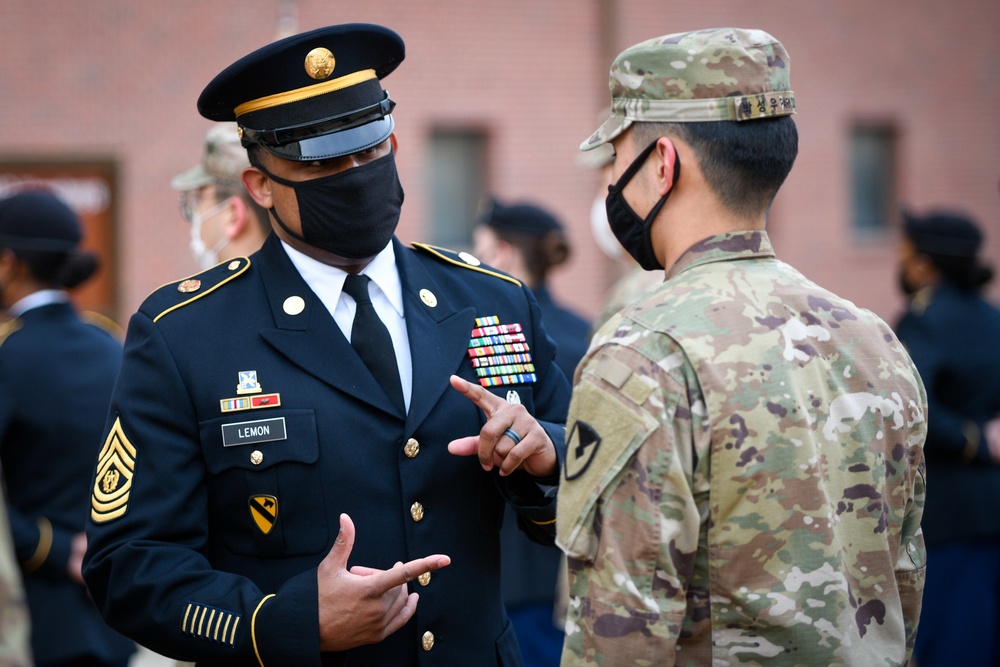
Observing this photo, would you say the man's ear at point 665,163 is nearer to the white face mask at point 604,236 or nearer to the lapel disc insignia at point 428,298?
the lapel disc insignia at point 428,298

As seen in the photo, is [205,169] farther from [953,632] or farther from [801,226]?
[801,226]

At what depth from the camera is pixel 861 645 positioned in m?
1.92

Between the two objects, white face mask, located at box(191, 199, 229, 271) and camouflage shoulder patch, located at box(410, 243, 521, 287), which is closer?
camouflage shoulder patch, located at box(410, 243, 521, 287)

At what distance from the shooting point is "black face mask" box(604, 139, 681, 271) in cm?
200

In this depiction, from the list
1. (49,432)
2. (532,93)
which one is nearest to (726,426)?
(49,432)

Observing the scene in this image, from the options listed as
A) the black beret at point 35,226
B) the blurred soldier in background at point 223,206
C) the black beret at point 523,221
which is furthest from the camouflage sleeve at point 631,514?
the black beret at point 523,221

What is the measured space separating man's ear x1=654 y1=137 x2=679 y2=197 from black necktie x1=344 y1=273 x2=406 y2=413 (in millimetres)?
713

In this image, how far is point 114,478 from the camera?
2211 millimetres

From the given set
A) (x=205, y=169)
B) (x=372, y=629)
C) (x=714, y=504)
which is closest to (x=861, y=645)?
(x=714, y=504)

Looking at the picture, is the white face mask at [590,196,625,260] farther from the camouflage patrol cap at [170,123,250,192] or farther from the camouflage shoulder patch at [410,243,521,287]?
the camouflage shoulder patch at [410,243,521,287]

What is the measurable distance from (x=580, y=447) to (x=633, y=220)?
465 mm

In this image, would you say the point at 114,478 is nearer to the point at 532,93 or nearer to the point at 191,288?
the point at 191,288

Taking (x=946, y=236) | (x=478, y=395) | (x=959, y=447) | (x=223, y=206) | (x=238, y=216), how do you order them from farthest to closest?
A: (x=946, y=236), (x=959, y=447), (x=223, y=206), (x=238, y=216), (x=478, y=395)

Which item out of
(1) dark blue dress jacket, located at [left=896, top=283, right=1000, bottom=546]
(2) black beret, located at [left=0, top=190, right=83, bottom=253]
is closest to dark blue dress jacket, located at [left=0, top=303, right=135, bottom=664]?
(2) black beret, located at [left=0, top=190, right=83, bottom=253]
